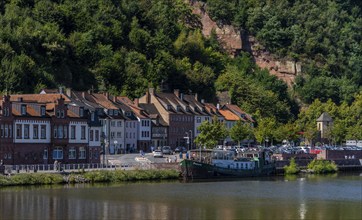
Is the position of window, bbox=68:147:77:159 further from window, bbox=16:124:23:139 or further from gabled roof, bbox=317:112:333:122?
gabled roof, bbox=317:112:333:122

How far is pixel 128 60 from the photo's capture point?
16288cm

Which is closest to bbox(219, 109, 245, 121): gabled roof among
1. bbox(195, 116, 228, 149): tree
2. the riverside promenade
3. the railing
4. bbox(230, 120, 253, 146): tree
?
bbox(230, 120, 253, 146): tree

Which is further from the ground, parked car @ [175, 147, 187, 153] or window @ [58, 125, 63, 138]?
window @ [58, 125, 63, 138]

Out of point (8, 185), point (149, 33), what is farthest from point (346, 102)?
point (8, 185)

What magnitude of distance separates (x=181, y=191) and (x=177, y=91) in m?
68.8

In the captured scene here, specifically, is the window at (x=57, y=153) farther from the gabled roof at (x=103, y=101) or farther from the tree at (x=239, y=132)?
the tree at (x=239, y=132)

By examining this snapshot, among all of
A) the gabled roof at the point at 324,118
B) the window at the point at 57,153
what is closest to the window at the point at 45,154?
the window at the point at 57,153

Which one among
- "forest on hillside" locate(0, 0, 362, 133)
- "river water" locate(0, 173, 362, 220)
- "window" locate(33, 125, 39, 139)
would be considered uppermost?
"forest on hillside" locate(0, 0, 362, 133)

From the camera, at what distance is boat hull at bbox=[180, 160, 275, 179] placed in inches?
4058

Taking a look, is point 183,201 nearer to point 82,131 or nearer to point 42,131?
point 42,131

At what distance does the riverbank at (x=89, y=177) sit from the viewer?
282ft

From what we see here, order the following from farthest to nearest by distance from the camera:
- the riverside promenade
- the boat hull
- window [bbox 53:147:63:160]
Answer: the boat hull
window [bbox 53:147:63:160]
the riverside promenade

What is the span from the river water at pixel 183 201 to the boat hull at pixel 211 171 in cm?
531

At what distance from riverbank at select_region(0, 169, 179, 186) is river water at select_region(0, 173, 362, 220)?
6.00ft
